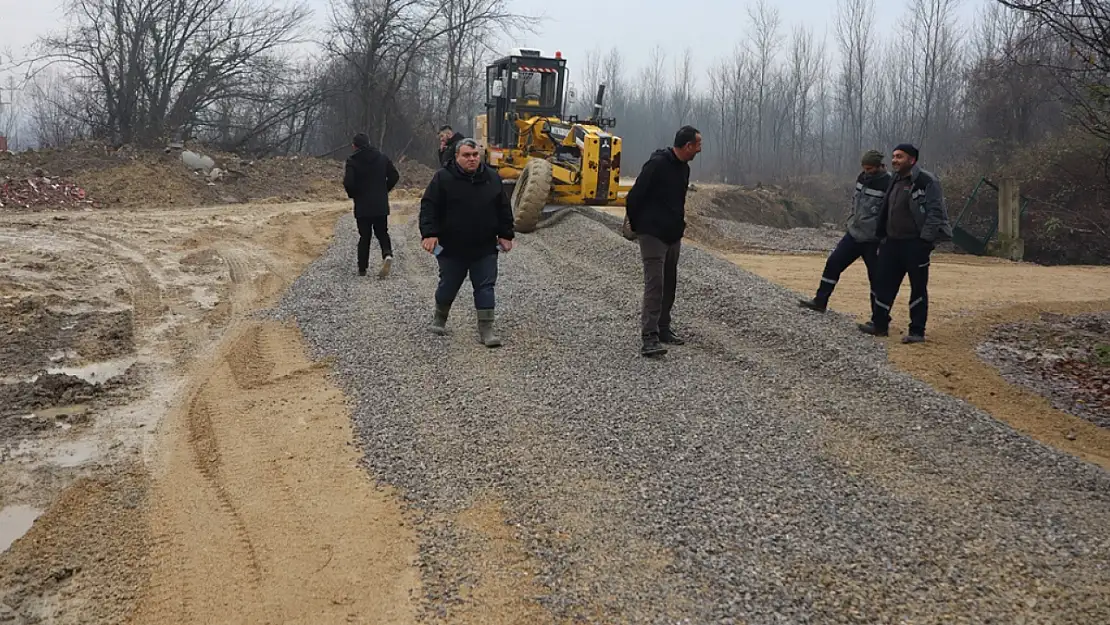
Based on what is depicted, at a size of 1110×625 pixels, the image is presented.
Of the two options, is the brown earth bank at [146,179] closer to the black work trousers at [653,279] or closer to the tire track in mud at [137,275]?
the tire track in mud at [137,275]

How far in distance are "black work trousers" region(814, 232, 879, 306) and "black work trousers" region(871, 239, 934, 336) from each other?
0.19 meters

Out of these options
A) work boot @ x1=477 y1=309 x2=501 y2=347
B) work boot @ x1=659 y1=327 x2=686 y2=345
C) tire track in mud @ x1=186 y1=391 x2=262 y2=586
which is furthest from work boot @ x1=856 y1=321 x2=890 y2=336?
tire track in mud @ x1=186 y1=391 x2=262 y2=586

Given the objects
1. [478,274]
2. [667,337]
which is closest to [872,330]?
[667,337]

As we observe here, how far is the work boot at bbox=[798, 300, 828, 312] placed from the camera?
8789mm

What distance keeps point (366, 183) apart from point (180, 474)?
6000 mm

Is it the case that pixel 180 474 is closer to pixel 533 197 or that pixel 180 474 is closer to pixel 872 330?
pixel 872 330

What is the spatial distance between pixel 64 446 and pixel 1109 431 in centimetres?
700

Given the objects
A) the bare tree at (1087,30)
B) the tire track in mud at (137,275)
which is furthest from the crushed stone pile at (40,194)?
the bare tree at (1087,30)

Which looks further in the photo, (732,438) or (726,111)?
(726,111)

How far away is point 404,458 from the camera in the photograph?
5.11 meters

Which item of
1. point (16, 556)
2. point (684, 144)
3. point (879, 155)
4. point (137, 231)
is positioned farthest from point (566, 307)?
point (137, 231)

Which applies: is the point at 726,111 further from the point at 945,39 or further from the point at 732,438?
the point at 732,438

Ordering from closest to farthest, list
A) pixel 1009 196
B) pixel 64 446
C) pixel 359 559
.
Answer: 1. pixel 359 559
2. pixel 64 446
3. pixel 1009 196

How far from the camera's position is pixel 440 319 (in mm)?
7824
